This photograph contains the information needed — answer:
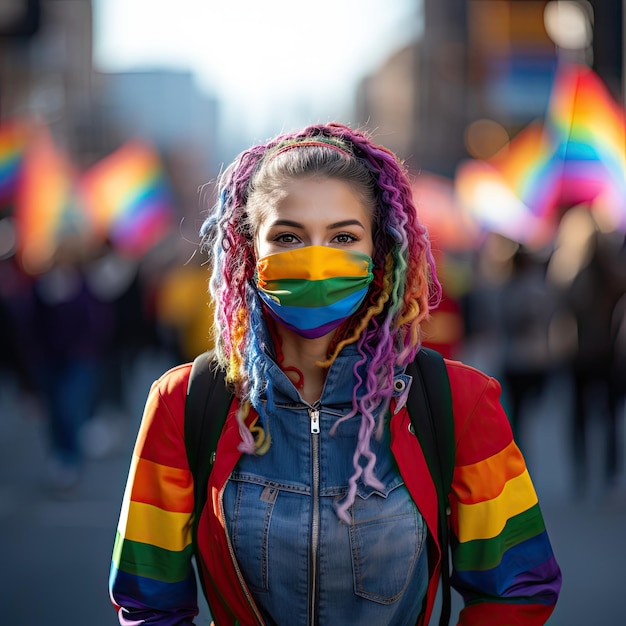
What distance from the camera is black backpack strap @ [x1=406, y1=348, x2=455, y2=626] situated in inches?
88.7

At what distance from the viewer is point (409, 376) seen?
91.4 inches

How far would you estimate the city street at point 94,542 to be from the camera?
5324mm

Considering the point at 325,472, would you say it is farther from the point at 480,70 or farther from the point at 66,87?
the point at 66,87

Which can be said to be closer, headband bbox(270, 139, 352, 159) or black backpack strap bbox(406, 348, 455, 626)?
black backpack strap bbox(406, 348, 455, 626)

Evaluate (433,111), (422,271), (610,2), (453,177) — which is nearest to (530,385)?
(422,271)

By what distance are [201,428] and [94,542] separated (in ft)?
15.0

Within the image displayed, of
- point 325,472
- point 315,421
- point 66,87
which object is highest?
point 66,87

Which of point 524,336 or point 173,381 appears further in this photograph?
point 524,336

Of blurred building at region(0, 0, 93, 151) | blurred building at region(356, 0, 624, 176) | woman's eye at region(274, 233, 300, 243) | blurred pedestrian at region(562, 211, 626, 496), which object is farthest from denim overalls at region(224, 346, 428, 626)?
blurred building at region(356, 0, 624, 176)

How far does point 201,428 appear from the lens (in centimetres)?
230

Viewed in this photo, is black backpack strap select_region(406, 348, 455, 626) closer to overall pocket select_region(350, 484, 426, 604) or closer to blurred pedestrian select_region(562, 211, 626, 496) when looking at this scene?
overall pocket select_region(350, 484, 426, 604)

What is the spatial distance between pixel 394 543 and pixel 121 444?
8.39m

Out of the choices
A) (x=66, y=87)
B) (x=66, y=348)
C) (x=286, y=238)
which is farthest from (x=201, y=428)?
(x=66, y=87)

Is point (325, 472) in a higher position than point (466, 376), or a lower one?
lower
